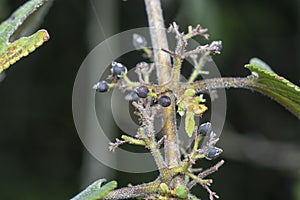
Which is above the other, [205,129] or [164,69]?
[164,69]

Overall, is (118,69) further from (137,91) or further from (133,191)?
(133,191)

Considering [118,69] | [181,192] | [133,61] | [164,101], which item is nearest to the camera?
[181,192]

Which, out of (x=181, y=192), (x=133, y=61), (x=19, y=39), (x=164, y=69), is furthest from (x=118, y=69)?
(x=133, y=61)

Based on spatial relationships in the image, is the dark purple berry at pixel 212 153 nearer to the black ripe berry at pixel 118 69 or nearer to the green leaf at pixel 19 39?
the black ripe berry at pixel 118 69

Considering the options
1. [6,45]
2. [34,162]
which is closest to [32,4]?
[6,45]

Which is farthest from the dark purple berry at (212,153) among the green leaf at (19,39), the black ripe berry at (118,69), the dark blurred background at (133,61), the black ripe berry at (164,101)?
the dark blurred background at (133,61)

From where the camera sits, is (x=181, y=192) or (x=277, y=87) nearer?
(x=181, y=192)

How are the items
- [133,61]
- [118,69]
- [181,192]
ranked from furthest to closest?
[133,61], [118,69], [181,192]
